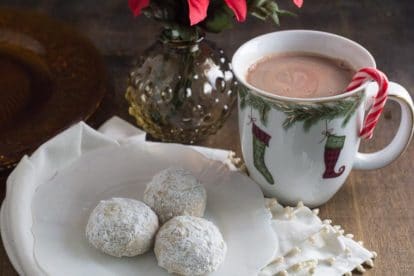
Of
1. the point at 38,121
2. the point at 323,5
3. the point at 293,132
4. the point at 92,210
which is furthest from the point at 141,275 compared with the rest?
the point at 323,5

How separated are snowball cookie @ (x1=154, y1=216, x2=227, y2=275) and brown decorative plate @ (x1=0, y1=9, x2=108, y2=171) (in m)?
0.27

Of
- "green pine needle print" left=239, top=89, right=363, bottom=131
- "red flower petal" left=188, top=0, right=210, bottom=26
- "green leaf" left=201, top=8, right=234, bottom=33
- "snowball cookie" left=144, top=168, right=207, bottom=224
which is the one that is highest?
"red flower petal" left=188, top=0, right=210, bottom=26

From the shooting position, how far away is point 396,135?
782 millimetres

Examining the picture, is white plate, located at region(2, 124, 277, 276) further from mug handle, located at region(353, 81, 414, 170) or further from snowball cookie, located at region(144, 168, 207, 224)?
mug handle, located at region(353, 81, 414, 170)

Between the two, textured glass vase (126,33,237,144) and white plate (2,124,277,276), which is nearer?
white plate (2,124,277,276)

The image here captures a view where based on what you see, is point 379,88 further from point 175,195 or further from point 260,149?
point 175,195

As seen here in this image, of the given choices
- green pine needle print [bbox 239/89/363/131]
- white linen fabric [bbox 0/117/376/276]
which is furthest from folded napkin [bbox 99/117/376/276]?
green pine needle print [bbox 239/89/363/131]

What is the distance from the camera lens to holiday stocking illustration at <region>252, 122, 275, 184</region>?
0.75m

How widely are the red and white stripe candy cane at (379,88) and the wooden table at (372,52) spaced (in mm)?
110

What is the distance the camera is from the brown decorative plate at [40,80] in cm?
89

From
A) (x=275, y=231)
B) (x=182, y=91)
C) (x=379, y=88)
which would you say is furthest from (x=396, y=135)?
(x=182, y=91)

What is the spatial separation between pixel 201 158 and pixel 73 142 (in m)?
0.17

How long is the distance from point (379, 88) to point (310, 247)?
20 centimetres

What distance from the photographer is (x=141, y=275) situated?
69 cm
